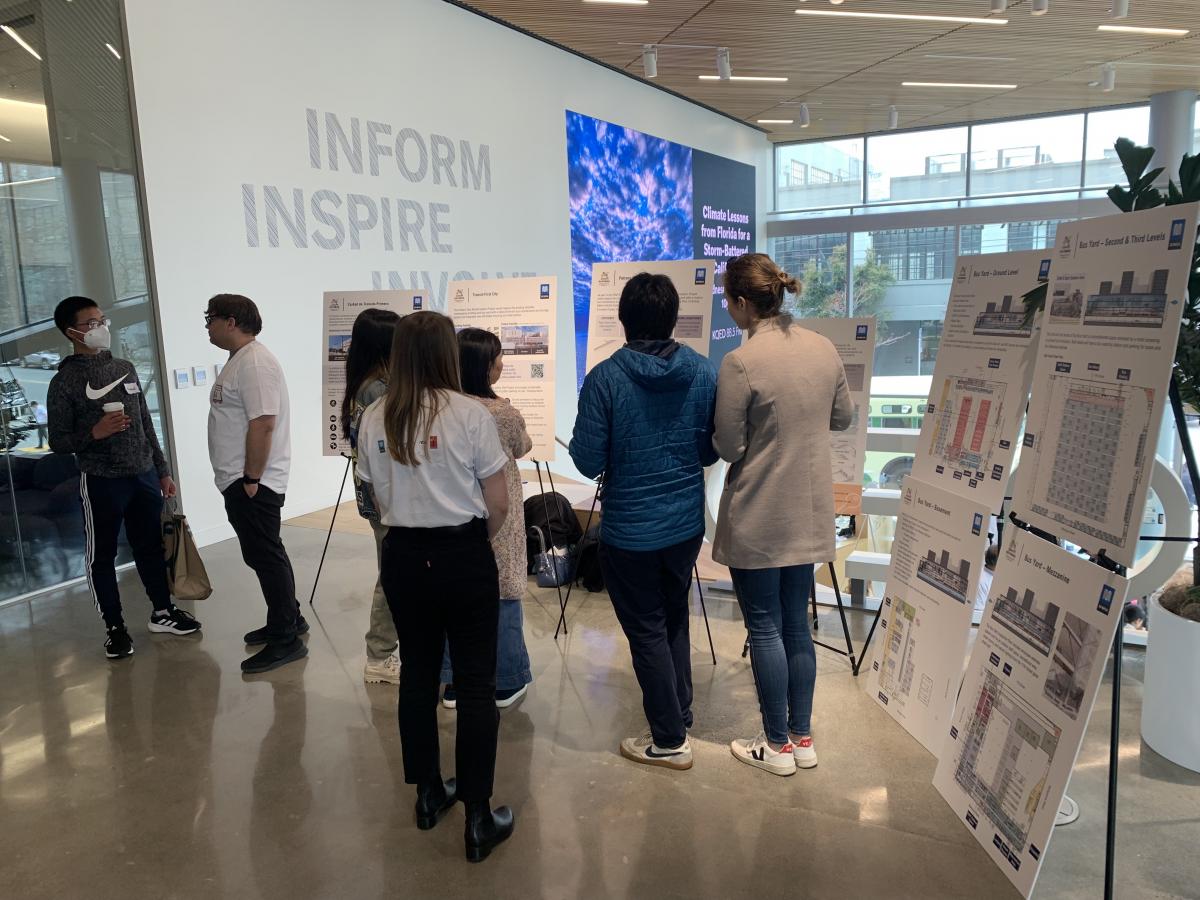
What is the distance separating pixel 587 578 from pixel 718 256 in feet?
31.7

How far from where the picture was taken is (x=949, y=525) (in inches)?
109

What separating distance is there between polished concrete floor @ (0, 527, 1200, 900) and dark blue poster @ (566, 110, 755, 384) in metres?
5.27

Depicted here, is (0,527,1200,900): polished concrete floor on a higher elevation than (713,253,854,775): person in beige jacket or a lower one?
lower

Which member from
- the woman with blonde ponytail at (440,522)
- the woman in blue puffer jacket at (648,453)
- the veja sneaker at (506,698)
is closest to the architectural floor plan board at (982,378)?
the woman in blue puffer jacket at (648,453)

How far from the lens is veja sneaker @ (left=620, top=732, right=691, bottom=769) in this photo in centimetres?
281

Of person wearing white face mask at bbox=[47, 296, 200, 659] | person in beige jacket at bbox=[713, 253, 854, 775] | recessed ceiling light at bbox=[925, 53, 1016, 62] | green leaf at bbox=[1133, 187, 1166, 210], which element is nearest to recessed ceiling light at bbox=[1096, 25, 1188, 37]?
recessed ceiling light at bbox=[925, 53, 1016, 62]

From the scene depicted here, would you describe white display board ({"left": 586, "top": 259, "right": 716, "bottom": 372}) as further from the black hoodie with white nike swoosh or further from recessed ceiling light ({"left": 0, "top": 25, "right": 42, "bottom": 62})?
recessed ceiling light ({"left": 0, "top": 25, "right": 42, "bottom": 62})

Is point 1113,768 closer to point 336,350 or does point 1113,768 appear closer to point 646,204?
point 336,350

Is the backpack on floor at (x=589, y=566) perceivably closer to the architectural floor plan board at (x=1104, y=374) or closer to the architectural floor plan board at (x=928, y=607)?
the architectural floor plan board at (x=928, y=607)

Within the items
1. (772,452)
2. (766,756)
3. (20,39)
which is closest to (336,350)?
(20,39)

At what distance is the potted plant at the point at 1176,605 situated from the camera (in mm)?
2504

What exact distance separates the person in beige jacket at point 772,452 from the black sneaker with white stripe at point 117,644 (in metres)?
2.84

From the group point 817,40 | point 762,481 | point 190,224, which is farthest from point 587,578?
point 817,40

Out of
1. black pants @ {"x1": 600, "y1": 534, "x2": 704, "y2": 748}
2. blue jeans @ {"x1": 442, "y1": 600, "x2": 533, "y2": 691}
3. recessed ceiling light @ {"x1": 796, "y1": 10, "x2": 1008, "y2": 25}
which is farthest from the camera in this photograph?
recessed ceiling light @ {"x1": 796, "y1": 10, "x2": 1008, "y2": 25}
